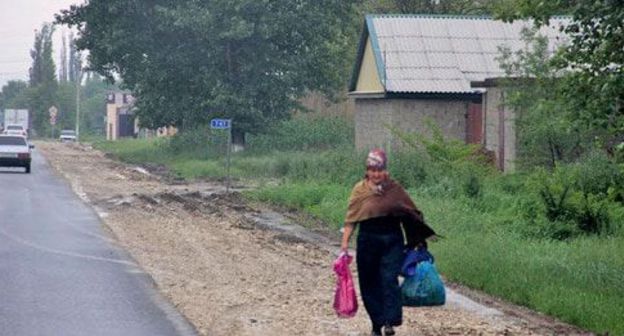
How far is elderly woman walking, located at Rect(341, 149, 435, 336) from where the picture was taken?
12.3 metres

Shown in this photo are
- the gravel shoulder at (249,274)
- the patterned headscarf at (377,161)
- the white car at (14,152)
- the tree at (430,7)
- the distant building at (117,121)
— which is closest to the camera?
the patterned headscarf at (377,161)

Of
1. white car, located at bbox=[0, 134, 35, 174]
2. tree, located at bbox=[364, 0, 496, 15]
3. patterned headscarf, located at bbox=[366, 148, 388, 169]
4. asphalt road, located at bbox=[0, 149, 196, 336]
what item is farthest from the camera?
tree, located at bbox=[364, 0, 496, 15]

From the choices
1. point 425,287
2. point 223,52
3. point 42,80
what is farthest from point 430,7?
point 42,80

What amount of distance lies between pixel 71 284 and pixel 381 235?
5.48 meters

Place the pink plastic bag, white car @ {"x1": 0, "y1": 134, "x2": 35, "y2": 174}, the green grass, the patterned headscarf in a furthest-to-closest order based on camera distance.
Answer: white car @ {"x1": 0, "y1": 134, "x2": 35, "y2": 174} < the green grass < the pink plastic bag < the patterned headscarf

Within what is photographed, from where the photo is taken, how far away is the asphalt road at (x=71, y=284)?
13109 mm

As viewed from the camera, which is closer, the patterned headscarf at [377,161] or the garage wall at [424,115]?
the patterned headscarf at [377,161]

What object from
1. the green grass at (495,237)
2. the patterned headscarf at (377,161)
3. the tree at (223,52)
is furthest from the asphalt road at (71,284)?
the tree at (223,52)

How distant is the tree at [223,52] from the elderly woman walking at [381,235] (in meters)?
41.1

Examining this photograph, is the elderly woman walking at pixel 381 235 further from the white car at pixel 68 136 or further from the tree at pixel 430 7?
the white car at pixel 68 136

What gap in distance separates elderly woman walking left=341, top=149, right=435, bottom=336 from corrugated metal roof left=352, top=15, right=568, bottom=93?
29.3 m

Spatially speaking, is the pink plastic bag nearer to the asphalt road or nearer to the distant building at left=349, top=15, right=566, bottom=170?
the asphalt road

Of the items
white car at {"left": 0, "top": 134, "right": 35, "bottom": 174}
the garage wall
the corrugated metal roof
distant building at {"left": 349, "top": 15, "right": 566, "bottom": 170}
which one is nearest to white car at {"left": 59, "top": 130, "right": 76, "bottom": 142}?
white car at {"left": 0, "top": 134, "right": 35, "bottom": 174}

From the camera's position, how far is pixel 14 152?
49.2m
